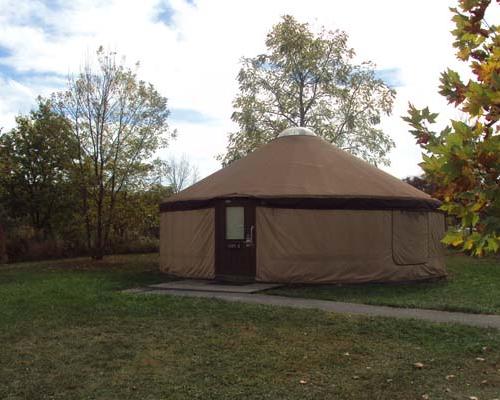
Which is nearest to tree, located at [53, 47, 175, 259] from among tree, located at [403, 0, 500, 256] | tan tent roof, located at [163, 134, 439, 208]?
tan tent roof, located at [163, 134, 439, 208]

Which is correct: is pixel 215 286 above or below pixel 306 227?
below

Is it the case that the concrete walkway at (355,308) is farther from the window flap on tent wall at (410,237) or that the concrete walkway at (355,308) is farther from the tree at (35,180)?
the tree at (35,180)

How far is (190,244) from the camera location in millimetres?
11266

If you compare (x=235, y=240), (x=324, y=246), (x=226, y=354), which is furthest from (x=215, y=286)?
(x=226, y=354)

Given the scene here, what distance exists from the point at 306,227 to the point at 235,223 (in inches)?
54.1

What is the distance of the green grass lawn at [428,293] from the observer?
302 inches

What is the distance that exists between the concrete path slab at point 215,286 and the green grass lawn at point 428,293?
359mm

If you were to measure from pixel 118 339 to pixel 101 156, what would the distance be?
1069cm

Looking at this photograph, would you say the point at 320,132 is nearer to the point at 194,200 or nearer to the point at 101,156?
the point at 101,156

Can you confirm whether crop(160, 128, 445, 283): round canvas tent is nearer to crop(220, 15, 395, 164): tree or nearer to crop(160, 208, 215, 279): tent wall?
crop(160, 208, 215, 279): tent wall

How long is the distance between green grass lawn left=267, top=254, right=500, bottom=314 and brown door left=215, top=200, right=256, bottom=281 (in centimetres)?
112

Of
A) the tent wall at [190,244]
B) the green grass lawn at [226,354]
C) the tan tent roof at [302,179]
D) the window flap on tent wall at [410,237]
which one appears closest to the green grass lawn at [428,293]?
the window flap on tent wall at [410,237]

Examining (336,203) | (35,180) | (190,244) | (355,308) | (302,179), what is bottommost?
(355,308)

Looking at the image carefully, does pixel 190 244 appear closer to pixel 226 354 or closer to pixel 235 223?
pixel 235 223
